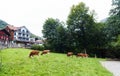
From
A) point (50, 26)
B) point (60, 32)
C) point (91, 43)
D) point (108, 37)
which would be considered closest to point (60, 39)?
point (60, 32)

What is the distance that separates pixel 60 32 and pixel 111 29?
13.2m

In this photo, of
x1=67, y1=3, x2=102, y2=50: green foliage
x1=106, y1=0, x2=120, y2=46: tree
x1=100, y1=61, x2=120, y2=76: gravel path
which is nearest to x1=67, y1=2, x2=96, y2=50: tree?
x1=67, y1=3, x2=102, y2=50: green foliage

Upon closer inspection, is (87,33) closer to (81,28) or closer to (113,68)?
(81,28)

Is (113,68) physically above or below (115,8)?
below

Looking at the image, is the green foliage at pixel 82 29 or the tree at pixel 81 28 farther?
the tree at pixel 81 28

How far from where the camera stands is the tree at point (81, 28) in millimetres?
62781

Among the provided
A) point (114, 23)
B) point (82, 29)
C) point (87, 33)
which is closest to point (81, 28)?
point (82, 29)

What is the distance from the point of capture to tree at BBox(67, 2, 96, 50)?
6278 centimetres

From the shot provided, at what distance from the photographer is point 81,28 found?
210 ft

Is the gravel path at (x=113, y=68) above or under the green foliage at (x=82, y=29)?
under

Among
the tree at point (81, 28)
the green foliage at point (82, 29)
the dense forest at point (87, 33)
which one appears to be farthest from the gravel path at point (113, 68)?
the tree at point (81, 28)

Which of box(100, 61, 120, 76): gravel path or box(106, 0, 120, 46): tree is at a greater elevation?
box(106, 0, 120, 46): tree

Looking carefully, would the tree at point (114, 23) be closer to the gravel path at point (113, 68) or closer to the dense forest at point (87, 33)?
the dense forest at point (87, 33)

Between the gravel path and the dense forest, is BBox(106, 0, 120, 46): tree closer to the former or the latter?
the dense forest
